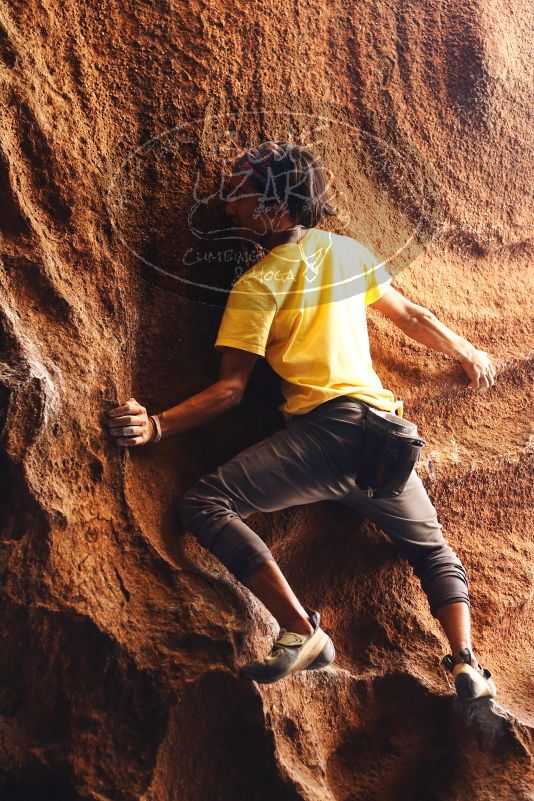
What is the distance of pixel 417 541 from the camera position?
2.40 m

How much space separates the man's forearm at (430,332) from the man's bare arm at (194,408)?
57cm

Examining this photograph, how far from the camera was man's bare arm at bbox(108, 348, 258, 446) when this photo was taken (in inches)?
86.6

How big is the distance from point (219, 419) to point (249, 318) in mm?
351

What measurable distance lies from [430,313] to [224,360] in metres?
0.72

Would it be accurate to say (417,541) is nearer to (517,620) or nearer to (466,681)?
(466,681)

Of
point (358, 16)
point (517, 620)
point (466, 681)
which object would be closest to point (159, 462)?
point (466, 681)

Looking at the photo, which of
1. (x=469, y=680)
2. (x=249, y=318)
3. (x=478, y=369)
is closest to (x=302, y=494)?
(x=249, y=318)

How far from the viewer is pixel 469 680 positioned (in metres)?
2.20

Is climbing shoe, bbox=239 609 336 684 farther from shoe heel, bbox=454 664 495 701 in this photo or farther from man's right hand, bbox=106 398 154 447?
man's right hand, bbox=106 398 154 447

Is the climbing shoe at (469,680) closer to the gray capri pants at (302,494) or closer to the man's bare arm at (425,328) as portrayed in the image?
the gray capri pants at (302,494)

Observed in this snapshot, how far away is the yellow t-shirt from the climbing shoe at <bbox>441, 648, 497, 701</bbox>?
65cm

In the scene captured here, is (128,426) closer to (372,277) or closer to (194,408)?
(194,408)

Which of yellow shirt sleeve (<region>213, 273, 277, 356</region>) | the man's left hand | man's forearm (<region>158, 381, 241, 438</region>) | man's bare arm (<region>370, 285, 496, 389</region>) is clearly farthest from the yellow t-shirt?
the man's left hand

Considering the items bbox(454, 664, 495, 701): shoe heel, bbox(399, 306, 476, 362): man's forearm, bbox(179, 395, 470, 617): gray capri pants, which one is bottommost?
bbox(454, 664, 495, 701): shoe heel
